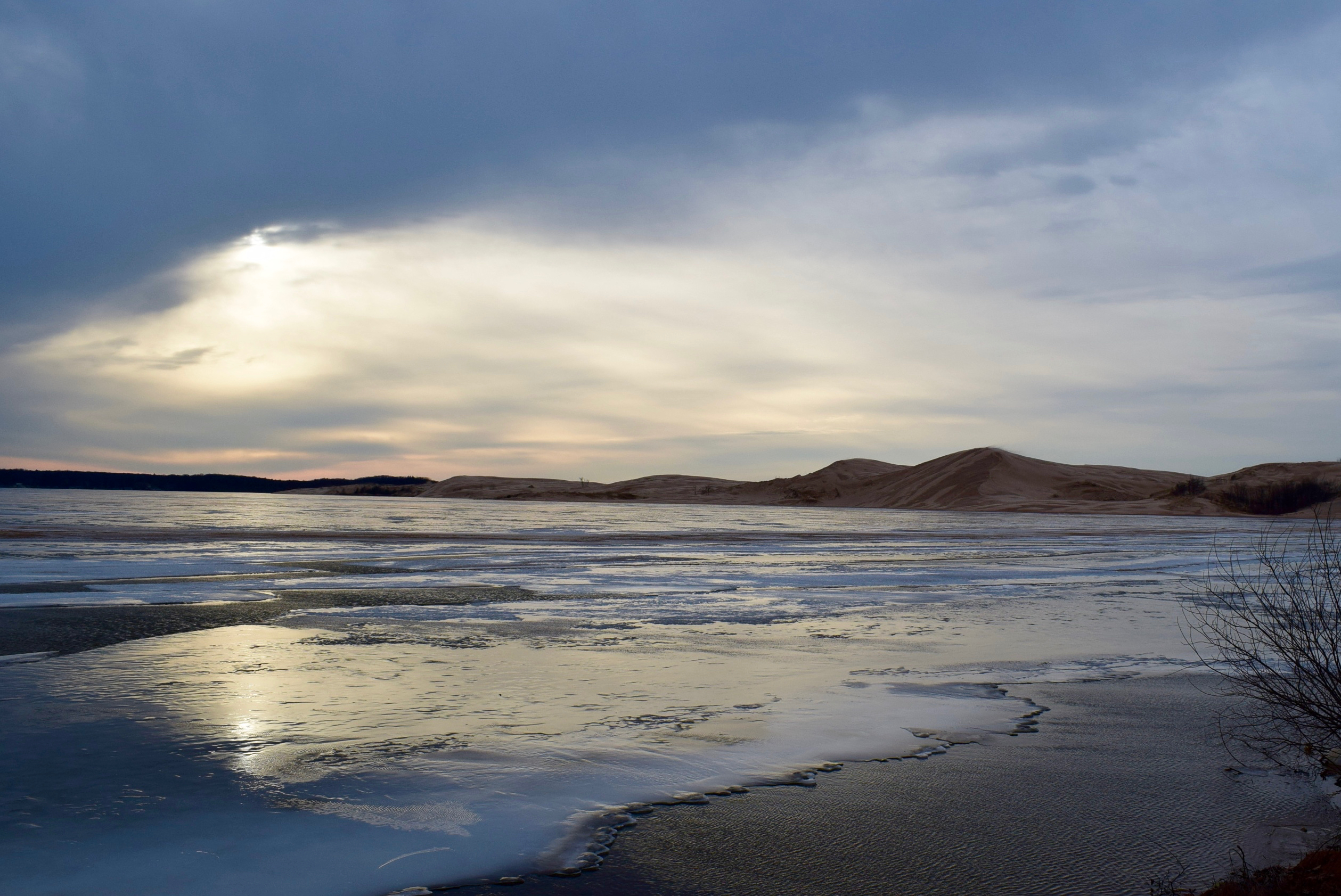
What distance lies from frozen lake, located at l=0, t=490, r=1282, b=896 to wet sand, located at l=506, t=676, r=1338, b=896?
30cm

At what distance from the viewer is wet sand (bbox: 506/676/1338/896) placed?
127 inches

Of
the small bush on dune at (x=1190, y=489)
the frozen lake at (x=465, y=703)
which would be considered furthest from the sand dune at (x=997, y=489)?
the frozen lake at (x=465, y=703)

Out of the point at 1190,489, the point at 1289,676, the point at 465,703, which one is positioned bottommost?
the point at 465,703

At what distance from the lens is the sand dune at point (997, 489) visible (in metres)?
64.8

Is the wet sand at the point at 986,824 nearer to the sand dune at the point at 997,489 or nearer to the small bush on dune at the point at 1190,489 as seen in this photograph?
the sand dune at the point at 997,489

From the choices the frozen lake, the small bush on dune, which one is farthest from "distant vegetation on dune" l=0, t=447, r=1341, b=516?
the frozen lake

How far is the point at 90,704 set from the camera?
222 inches

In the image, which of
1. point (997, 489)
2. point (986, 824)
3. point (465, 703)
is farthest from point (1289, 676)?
point (997, 489)

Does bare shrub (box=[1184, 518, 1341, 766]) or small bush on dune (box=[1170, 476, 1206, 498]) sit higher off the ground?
small bush on dune (box=[1170, 476, 1206, 498])

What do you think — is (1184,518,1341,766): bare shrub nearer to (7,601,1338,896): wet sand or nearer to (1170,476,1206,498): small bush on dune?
(7,601,1338,896): wet sand

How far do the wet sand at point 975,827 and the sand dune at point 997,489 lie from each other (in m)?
62.3

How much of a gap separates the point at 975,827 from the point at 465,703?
3375 millimetres

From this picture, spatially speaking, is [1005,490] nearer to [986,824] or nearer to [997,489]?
[997,489]

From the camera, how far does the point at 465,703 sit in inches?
230
